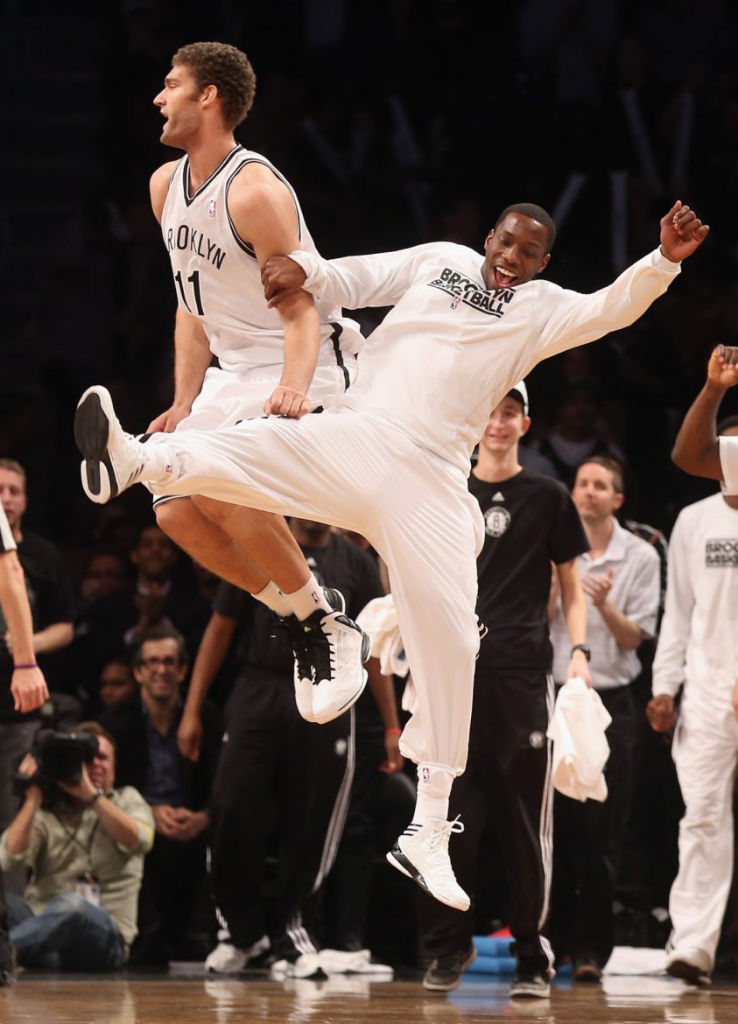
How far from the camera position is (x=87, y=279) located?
1059 cm

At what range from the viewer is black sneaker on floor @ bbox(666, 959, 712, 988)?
6793mm

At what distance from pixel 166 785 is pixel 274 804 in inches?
36.2

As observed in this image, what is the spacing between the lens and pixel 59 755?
23.9 ft

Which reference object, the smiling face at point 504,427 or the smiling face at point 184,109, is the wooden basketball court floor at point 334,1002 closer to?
the smiling face at point 504,427

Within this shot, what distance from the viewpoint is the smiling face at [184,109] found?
16.6ft

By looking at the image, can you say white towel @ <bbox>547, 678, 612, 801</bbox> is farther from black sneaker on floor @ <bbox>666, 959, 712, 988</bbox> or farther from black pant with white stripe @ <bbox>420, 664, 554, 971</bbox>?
black sneaker on floor @ <bbox>666, 959, 712, 988</bbox>

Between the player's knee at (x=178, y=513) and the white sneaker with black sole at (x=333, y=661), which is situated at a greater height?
the player's knee at (x=178, y=513)

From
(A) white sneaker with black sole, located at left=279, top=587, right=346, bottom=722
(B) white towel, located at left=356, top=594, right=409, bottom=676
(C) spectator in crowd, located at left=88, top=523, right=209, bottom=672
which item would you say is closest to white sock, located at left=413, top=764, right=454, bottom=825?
(A) white sneaker with black sole, located at left=279, top=587, right=346, bottom=722

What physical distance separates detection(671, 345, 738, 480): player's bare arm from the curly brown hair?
5.51 ft

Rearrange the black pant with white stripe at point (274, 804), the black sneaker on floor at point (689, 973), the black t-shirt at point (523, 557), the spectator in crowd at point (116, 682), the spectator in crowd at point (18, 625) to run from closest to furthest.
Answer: the spectator in crowd at point (18, 625) → the black t-shirt at point (523, 557) → the black sneaker on floor at point (689, 973) → the black pant with white stripe at point (274, 804) → the spectator in crowd at point (116, 682)

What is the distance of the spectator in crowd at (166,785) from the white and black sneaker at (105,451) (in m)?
3.47

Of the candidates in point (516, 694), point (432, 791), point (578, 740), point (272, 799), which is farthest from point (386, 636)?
point (432, 791)

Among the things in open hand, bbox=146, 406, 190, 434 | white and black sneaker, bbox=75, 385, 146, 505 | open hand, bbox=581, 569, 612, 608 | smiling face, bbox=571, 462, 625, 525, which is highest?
smiling face, bbox=571, 462, 625, 525

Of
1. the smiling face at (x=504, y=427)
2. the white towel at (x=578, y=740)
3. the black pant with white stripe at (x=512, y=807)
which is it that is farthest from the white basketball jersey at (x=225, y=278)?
the black pant with white stripe at (x=512, y=807)
